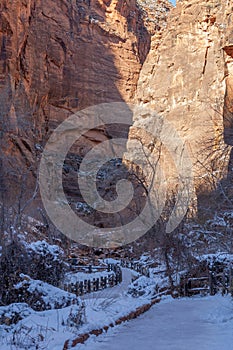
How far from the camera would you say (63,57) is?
152 feet

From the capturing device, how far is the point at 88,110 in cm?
4925

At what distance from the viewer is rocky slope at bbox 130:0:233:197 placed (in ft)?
109

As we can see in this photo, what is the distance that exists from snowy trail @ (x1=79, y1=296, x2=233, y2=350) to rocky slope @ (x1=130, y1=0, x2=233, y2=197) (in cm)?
2335

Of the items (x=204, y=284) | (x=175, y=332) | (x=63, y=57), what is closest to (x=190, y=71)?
(x=63, y=57)

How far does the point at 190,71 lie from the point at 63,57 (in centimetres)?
1541

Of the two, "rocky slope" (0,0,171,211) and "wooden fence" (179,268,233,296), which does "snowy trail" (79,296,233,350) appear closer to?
"wooden fence" (179,268,233,296)

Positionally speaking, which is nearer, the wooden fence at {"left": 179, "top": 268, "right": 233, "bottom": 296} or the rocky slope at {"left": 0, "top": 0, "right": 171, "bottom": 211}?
the wooden fence at {"left": 179, "top": 268, "right": 233, "bottom": 296}

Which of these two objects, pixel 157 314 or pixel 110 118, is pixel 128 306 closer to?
pixel 157 314

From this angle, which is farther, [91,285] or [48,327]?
[91,285]

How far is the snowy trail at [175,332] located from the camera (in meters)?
5.42

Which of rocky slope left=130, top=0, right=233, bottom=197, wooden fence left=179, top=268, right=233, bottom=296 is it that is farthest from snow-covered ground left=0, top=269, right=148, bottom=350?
rocky slope left=130, top=0, right=233, bottom=197

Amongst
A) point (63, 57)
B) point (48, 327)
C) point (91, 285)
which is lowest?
point (91, 285)

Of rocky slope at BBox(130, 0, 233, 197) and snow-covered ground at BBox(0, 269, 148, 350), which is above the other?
rocky slope at BBox(130, 0, 233, 197)

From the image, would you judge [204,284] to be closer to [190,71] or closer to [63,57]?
[190,71]
